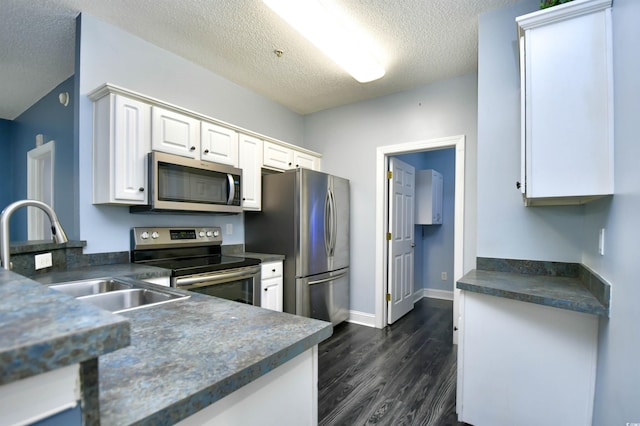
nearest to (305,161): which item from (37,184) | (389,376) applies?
(389,376)

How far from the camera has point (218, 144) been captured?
2699 millimetres

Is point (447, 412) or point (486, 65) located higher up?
point (486, 65)

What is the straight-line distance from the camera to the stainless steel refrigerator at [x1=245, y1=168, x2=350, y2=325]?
301cm

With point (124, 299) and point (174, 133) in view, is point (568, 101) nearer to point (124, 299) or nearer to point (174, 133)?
point (124, 299)

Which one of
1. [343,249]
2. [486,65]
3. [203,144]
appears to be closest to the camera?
[486,65]

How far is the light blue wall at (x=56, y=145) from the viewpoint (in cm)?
289

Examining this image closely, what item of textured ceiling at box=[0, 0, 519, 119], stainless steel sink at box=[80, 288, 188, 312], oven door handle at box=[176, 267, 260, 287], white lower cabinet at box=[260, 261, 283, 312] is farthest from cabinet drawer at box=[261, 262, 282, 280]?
textured ceiling at box=[0, 0, 519, 119]

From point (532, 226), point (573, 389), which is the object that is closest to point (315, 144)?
point (532, 226)

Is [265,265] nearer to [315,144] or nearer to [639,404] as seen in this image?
[315,144]

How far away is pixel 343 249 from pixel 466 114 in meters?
1.91

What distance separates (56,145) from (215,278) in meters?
2.45

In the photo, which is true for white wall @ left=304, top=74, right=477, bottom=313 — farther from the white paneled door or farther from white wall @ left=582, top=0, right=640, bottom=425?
white wall @ left=582, top=0, right=640, bottom=425

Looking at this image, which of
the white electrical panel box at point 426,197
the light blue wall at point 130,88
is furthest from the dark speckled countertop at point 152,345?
the white electrical panel box at point 426,197

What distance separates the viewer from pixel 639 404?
0.91m
